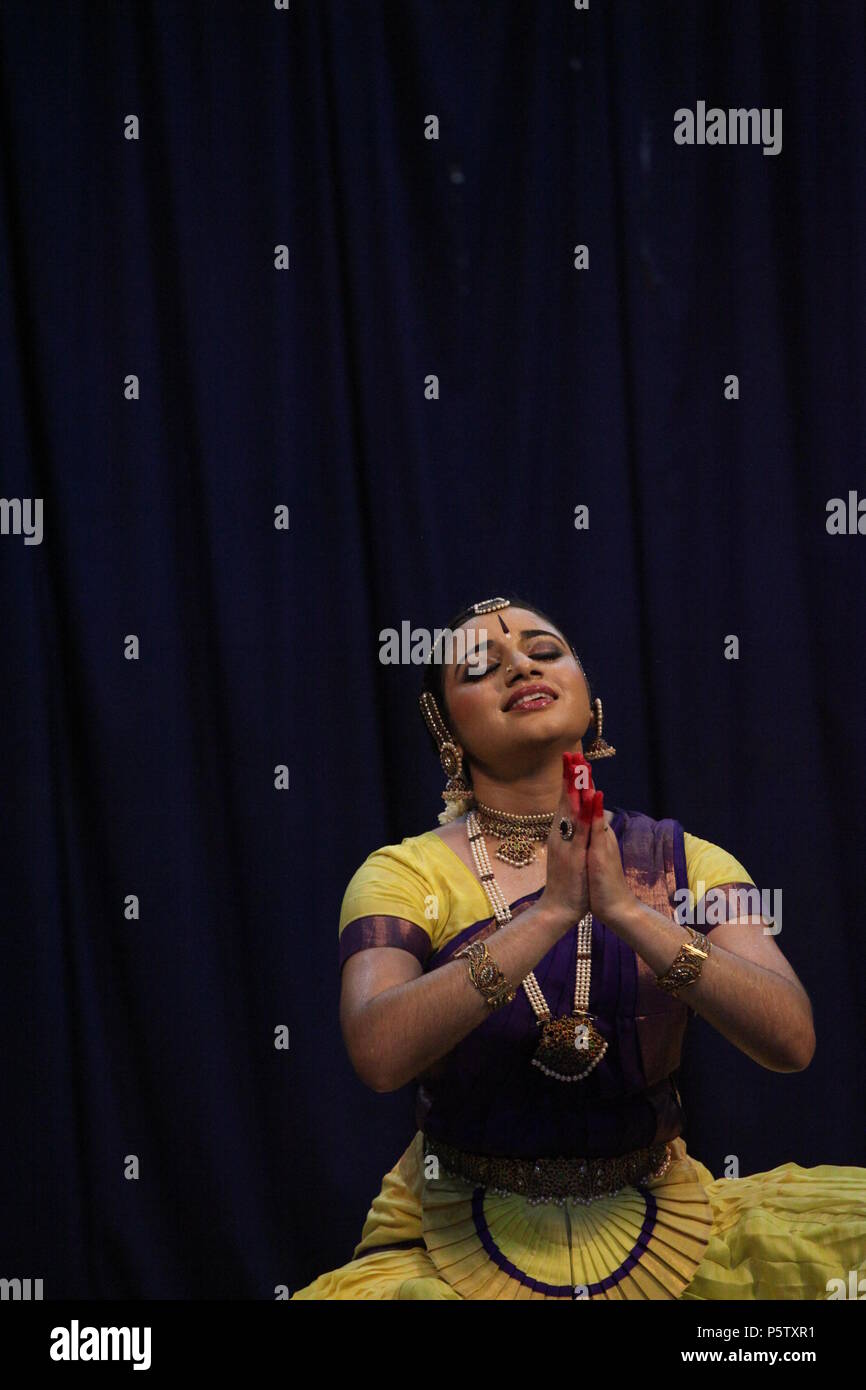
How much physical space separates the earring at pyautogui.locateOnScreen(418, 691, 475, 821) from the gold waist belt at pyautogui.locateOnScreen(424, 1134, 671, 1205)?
1.60 feet

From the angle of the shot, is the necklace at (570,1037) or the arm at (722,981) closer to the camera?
the arm at (722,981)

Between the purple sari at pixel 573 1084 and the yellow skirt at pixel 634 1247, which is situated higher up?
the purple sari at pixel 573 1084

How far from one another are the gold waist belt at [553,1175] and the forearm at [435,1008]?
0.21 metres

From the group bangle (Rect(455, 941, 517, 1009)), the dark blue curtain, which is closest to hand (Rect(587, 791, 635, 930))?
bangle (Rect(455, 941, 517, 1009))

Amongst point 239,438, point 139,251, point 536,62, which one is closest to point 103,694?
point 239,438

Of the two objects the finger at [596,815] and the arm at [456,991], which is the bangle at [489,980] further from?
the finger at [596,815]

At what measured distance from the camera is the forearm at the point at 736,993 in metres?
1.80

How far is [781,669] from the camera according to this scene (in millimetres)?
3080

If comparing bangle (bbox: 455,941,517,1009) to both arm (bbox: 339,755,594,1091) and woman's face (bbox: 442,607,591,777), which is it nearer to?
arm (bbox: 339,755,594,1091)

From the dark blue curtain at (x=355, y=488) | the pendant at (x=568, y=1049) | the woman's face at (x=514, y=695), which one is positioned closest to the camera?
the pendant at (x=568, y=1049)

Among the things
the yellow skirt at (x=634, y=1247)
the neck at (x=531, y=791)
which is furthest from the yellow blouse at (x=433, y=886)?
the yellow skirt at (x=634, y=1247)

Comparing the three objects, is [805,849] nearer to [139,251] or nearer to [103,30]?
[139,251]

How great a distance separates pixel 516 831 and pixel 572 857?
1.10ft

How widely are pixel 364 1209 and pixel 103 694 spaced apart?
3.71 ft
